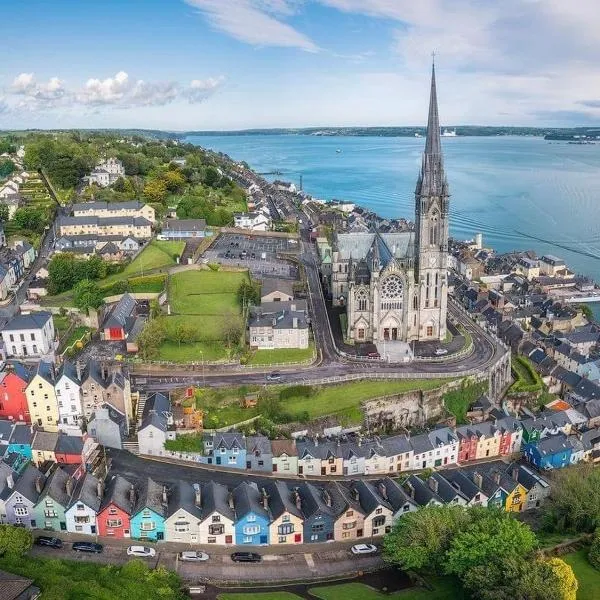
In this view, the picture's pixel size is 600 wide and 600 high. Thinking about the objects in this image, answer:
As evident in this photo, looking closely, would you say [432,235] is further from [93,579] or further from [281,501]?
[93,579]

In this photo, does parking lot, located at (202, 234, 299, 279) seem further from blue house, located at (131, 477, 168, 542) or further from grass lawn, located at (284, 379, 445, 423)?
blue house, located at (131, 477, 168, 542)

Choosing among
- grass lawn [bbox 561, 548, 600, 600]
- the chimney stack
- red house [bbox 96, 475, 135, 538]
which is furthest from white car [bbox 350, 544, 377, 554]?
red house [bbox 96, 475, 135, 538]

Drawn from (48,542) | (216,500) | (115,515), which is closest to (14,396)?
(48,542)

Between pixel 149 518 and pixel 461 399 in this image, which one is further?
pixel 461 399

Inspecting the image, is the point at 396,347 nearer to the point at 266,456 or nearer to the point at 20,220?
the point at 266,456

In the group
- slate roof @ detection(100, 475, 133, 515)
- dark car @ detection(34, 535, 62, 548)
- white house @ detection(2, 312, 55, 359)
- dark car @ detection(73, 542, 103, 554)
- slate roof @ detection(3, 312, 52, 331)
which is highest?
slate roof @ detection(3, 312, 52, 331)

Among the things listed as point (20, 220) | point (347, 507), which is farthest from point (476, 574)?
point (20, 220)

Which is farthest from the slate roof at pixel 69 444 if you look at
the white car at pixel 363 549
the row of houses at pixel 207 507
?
the white car at pixel 363 549

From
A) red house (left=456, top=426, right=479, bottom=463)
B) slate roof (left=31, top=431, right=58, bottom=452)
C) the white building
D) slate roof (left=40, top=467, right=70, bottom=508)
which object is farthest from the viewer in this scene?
the white building
